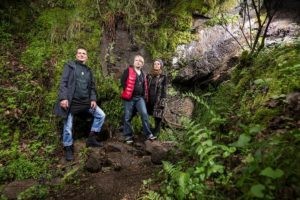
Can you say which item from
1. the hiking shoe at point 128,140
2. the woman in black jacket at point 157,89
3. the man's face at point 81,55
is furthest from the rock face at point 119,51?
the hiking shoe at point 128,140

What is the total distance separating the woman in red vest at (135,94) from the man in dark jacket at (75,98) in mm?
635

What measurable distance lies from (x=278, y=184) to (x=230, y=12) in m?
9.19

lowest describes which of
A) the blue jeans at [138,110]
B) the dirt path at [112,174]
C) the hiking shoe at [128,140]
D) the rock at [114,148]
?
the dirt path at [112,174]

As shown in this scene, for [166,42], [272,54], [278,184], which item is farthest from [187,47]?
[278,184]

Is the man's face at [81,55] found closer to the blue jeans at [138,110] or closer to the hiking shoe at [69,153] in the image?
the blue jeans at [138,110]

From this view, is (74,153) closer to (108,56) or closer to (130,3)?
(108,56)

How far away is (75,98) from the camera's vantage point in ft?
24.2

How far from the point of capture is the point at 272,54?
623 cm

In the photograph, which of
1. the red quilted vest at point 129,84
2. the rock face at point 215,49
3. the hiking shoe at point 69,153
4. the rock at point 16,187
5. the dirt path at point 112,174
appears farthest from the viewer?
the rock face at point 215,49

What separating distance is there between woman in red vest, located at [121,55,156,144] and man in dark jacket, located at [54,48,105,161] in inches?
25.0

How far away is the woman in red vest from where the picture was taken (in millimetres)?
7867

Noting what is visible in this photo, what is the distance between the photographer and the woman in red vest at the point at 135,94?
787 cm

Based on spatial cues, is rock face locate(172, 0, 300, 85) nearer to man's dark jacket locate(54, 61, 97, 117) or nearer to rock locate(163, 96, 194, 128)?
rock locate(163, 96, 194, 128)

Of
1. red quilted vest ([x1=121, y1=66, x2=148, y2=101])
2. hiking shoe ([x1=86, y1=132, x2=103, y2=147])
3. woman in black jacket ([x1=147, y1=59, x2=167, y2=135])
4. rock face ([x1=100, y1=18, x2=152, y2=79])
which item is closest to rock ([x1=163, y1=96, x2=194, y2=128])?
rock face ([x1=100, y1=18, x2=152, y2=79])
